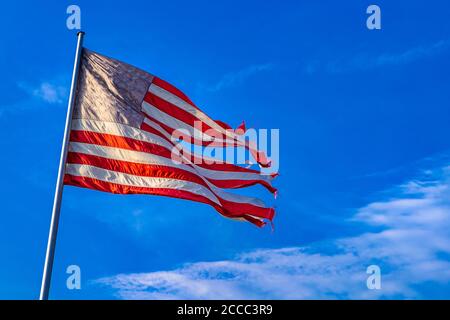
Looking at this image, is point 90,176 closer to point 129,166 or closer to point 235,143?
point 129,166

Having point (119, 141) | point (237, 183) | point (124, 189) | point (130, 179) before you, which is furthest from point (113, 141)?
point (237, 183)

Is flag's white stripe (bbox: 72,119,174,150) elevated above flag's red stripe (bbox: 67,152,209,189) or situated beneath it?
elevated above

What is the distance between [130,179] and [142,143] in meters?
0.98

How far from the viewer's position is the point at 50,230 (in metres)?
13.4

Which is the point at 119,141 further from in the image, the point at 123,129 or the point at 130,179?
the point at 130,179

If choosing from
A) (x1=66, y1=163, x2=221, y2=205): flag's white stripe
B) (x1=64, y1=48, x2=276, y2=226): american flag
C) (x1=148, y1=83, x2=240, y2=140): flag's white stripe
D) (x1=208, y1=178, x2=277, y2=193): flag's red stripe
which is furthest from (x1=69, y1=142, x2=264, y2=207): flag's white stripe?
(x1=148, y1=83, x2=240, y2=140): flag's white stripe

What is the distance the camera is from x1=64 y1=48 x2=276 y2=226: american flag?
14680mm

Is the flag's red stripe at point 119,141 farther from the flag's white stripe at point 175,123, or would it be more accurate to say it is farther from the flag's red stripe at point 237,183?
the flag's red stripe at point 237,183

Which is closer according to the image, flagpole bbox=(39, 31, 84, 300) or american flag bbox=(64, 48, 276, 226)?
flagpole bbox=(39, 31, 84, 300)

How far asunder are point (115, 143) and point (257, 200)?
12.8 ft

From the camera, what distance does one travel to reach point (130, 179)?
14.7 m

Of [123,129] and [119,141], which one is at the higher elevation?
[123,129]

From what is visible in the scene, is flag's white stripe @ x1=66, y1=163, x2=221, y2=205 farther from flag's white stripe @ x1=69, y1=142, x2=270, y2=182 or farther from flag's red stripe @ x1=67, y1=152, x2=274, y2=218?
flag's white stripe @ x1=69, y1=142, x2=270, y2=182
